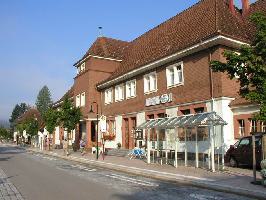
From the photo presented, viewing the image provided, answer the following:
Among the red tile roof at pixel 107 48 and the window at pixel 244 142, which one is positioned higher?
the red tile roof at pixel 107 48

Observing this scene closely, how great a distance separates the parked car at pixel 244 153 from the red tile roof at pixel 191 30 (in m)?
7.30

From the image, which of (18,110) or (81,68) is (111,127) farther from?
(18,110)

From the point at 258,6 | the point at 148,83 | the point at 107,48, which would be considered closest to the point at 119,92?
the point at 148,83

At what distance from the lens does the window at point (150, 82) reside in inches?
1224

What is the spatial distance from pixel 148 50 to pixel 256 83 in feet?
68.5

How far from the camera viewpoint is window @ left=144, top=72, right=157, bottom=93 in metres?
31.1

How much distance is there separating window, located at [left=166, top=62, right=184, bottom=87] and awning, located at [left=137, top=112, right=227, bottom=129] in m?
4.76

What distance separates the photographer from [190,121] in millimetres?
20328

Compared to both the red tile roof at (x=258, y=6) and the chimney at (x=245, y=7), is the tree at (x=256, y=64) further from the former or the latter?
the chimney at (x=245, y=7)

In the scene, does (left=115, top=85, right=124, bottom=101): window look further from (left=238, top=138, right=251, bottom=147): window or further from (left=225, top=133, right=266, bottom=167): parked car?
(left=238, top=138, right=251, bottom=147): window

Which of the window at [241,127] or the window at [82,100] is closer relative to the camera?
the window at [241,127]

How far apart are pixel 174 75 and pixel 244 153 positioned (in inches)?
412

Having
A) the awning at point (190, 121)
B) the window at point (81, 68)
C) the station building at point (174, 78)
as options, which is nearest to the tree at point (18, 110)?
the window at point (81, 68)

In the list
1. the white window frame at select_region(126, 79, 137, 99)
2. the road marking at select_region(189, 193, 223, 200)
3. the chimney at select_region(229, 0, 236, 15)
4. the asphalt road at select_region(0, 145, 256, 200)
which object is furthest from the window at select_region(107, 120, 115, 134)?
the road marking at select_region(189, 193, 223, 200)
